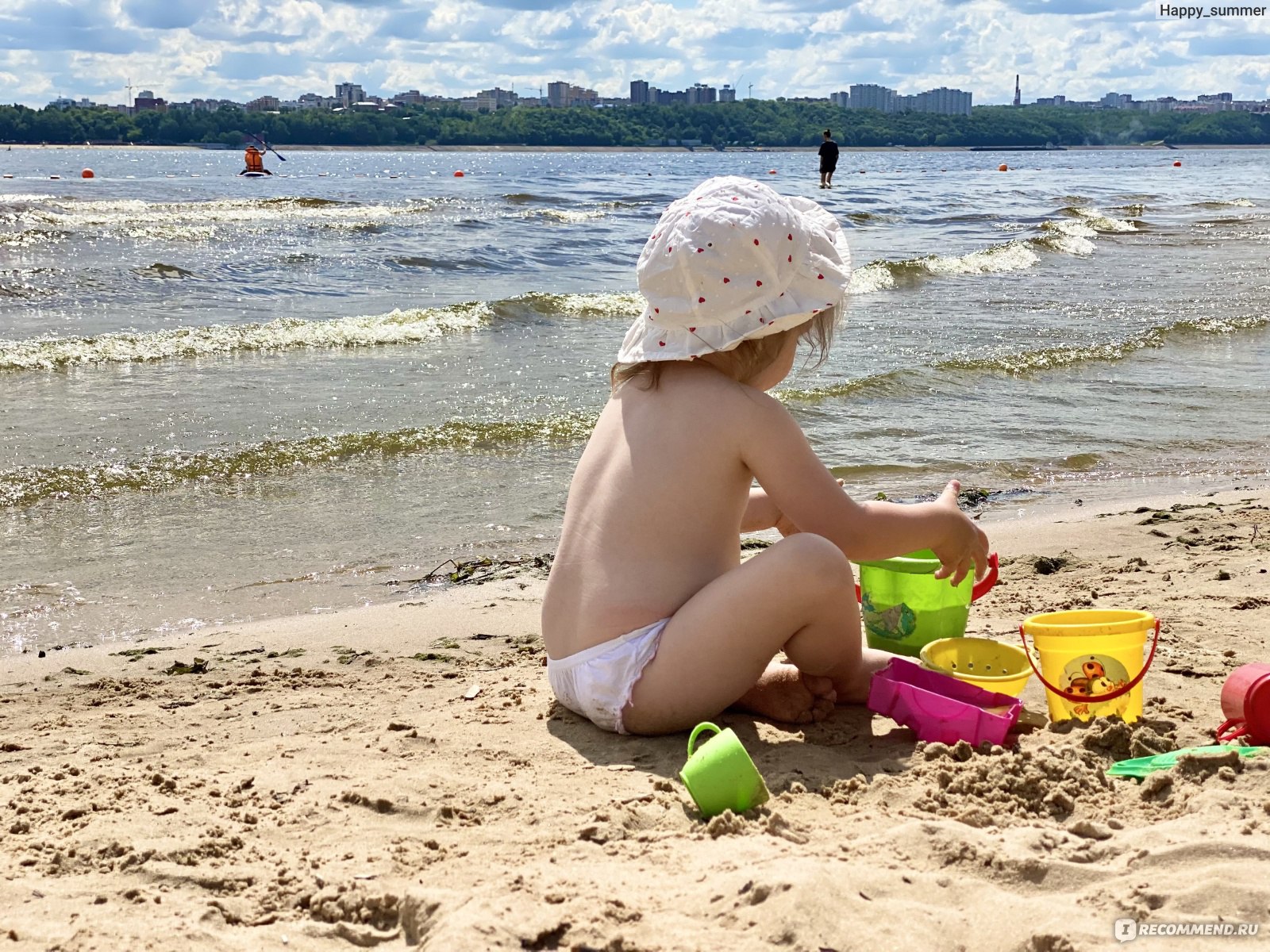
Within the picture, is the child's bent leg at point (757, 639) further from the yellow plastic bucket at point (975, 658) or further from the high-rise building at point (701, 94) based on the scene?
the high-rise building at point (701, 94)

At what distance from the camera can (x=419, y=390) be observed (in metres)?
7.99

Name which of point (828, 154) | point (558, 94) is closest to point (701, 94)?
point (558, 94)

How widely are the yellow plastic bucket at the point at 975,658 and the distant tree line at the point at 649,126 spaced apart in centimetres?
8705

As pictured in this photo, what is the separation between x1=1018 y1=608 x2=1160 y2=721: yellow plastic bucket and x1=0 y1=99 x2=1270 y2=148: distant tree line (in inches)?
3439

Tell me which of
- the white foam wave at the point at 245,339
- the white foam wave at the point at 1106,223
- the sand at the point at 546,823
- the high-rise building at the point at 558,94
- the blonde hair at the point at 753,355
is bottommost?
the sand at the point at 546,823

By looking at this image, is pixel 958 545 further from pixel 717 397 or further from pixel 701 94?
pixel 701 94

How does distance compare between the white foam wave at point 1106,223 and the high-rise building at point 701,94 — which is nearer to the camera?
the white foam wave at point 1106,223

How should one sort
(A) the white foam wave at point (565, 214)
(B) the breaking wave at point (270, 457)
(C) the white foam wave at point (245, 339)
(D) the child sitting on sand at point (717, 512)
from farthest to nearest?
(A) the white foam wave at point (565, 214), (C) the white foam wave at point (245, 339), (B) the breaking wave at point (270, 457), (D) the child sitting on sand at point (717, 512)

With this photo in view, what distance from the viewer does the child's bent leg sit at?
8.64ft

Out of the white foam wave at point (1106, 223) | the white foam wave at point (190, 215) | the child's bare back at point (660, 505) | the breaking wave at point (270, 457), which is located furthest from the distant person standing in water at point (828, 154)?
the child's bare back at point (660, 505)

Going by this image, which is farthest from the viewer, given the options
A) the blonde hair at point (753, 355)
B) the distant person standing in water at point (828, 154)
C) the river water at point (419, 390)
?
the distant person standing in water at point (828, 154)

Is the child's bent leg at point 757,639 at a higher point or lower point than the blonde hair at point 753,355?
lower

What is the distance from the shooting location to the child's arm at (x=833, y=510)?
8.97ft

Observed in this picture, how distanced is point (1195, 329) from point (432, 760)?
961cm
